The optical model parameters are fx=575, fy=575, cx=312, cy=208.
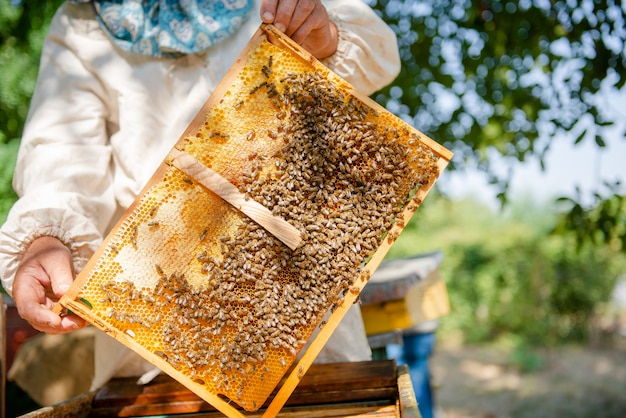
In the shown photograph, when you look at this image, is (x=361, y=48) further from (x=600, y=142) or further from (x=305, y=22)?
(x=600, y=142)

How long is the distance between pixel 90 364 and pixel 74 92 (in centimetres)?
212

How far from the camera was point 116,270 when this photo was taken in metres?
1.86

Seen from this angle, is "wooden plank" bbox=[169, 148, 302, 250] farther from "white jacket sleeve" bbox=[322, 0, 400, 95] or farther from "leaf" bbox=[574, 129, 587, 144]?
"leaf" bbox=[574, 129, 587, 144]

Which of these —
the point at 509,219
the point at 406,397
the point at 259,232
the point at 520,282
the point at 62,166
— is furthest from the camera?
the point at 509,219

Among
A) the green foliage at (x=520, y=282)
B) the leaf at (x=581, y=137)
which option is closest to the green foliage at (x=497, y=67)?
the leaf at (x=581, y=137)

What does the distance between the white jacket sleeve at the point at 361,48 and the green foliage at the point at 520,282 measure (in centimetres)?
1038

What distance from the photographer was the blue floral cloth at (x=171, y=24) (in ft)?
7.49

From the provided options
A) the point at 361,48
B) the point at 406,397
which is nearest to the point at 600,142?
the point at 361,48

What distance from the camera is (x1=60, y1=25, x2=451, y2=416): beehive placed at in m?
1.83

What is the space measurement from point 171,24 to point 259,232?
3.37 feet

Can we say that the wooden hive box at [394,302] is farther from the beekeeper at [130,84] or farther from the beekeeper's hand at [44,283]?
the beekeeper's hand at [44,283]

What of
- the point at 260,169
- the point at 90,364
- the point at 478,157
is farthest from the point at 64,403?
the point at 478,157

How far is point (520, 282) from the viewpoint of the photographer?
13.7 metres

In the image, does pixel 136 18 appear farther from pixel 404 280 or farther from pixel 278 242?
pixel 404 280
